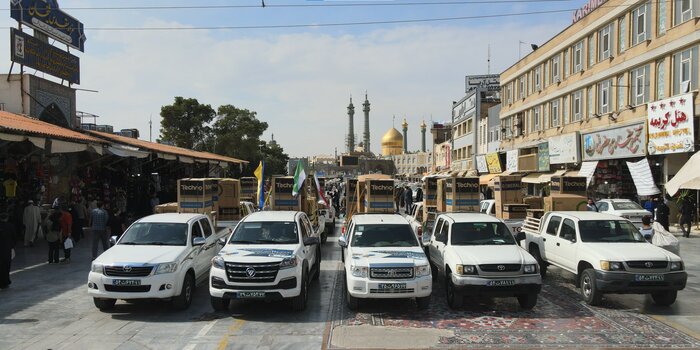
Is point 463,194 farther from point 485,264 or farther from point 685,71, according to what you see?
point 685,71

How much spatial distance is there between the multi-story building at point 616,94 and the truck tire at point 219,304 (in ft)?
63.3

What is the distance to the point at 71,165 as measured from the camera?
802 inches

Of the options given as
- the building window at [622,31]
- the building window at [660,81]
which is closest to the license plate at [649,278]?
the building window at [660,81]

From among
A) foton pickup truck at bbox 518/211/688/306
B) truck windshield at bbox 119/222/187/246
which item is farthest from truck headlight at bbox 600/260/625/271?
truck windshield at bbox 119/222/187/246

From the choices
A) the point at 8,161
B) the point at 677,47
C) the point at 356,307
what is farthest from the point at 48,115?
the point at 677,47

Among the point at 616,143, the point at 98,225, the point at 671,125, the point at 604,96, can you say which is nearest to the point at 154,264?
the point at 98,225

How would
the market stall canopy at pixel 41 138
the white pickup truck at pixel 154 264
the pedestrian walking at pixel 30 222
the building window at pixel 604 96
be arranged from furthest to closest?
the building window at pixel 604 96 → the pedestrian walking at pixel 30 222 → the market stall canopy at pixel 41 138 → the white pickup truck at pixel 154 264

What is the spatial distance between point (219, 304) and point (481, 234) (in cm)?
523

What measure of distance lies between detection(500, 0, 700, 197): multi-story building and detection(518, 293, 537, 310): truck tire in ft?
49.9

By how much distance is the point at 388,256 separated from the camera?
933 centimetres

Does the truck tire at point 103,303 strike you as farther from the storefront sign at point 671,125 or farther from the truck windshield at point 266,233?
the storefront sign at point 671,125

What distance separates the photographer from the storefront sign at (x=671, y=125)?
20406mm

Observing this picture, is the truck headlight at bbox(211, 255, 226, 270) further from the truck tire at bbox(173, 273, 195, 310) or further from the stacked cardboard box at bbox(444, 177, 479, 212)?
the stacked cardboard box at bbox(444, 177, 479, 212)

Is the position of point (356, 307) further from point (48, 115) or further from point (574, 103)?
point (574, 103)
